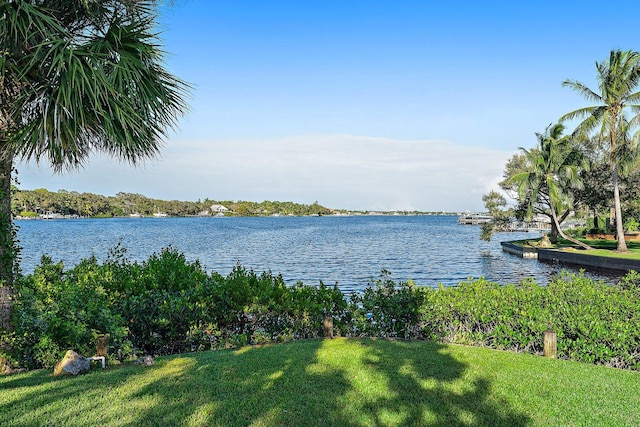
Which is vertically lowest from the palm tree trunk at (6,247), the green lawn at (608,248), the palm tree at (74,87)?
the green lawn at (608,248)

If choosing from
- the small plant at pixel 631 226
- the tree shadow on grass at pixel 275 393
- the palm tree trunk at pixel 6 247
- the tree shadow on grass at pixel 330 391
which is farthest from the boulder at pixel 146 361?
the small plant at pixel 631 226

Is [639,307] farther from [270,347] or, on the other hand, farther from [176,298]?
[176,298]

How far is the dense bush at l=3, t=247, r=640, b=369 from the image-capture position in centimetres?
601

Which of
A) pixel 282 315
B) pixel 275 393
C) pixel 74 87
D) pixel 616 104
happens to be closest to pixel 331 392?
pixel 275 393

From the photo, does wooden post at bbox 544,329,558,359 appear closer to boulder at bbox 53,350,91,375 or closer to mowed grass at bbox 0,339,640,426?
mowed grass at bbox 0,339,640,426

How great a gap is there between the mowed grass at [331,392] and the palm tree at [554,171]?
1147 inches

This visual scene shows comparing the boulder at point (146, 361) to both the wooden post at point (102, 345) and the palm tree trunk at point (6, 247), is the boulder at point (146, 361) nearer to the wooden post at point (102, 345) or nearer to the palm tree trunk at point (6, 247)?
the wooden post at point (102, 345)

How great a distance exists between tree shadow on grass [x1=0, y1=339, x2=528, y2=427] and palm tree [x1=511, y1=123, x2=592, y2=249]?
30.2 m

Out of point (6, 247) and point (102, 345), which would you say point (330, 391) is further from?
point (6, 247)

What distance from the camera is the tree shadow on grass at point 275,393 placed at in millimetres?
4020

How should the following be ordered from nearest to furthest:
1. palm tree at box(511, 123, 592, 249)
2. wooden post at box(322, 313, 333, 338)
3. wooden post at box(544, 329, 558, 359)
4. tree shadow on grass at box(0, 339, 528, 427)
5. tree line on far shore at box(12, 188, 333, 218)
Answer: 1. tree shadow on grass at box(0, 339, 528, 427)
2. wooden post at box(544, 329, 558, 359)
3. wooden post at box(322, 313, 333, 338)
4. palm tree at box(511, 123, 592, 249)
5. tree line on far shore at box(12, 188, 333, 218)

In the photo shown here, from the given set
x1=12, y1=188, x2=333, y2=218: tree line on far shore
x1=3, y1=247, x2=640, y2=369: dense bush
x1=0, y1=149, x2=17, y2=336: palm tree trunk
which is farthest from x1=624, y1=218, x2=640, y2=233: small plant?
x1=12, y1=188, x2=333, y2=218: tree line on far shore

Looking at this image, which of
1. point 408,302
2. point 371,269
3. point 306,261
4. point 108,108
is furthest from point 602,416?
point 306,261

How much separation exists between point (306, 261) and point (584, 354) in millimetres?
25797
